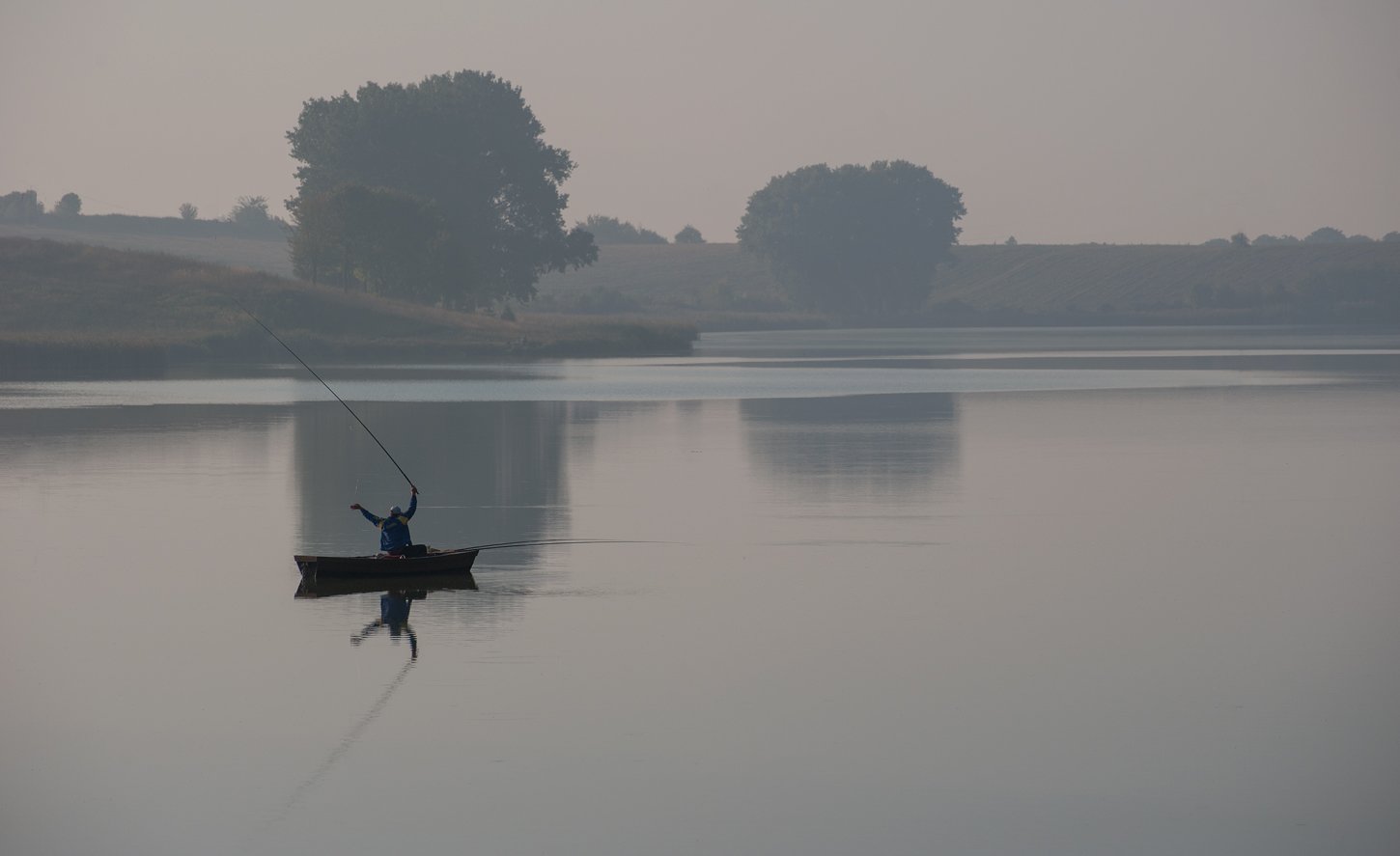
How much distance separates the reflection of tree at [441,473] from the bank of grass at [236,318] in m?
43.7

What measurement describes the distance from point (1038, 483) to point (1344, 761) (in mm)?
18311

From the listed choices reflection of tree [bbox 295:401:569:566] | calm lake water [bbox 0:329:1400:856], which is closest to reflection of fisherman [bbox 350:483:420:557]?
calm lake water [bbox 0:329:1400:856]

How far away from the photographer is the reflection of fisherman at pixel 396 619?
18.7 meters

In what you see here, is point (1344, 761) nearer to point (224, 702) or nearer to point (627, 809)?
point (627, 809)

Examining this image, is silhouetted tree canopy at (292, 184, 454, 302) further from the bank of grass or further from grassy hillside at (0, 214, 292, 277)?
grassy hillside at (0, 214, 292, 277)

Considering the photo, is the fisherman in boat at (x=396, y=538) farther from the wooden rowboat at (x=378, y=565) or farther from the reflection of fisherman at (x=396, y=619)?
the reflection of fisherman at (x=396, y=619)

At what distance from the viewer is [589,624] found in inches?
763

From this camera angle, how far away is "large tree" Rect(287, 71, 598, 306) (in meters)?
127

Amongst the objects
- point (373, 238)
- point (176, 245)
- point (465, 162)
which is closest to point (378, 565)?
point (373, 238)

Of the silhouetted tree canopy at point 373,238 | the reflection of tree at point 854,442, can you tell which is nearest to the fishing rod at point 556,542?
the reflection of tree at point 854,442

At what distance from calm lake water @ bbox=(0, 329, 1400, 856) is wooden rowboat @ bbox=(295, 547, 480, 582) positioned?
0.38 m

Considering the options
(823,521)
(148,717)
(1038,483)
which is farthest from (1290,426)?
(148,717)

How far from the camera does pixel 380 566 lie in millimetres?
21812

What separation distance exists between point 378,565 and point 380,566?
0.12 ft
